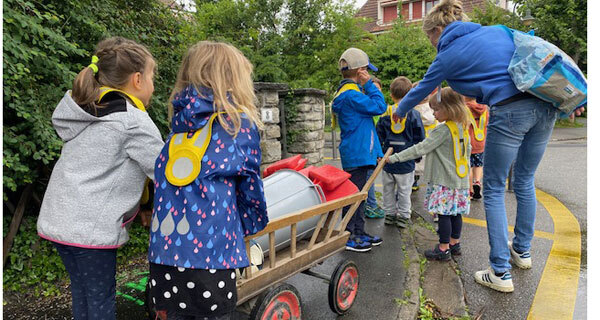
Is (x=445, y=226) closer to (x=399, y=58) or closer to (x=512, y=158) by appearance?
(x=512, y=158)

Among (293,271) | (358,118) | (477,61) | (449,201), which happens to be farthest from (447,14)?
(293,271)

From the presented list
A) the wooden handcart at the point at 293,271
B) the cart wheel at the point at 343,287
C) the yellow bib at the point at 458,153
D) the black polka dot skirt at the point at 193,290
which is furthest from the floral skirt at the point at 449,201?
the black polka dot skirt at the point at 193,290

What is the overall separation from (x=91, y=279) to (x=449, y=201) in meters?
2.82

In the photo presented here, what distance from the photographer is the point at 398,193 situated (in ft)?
15.5

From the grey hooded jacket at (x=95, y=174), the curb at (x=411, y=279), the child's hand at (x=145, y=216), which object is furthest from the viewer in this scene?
the curb at (x=411, y=279)

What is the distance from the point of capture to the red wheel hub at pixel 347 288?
2.67 meters

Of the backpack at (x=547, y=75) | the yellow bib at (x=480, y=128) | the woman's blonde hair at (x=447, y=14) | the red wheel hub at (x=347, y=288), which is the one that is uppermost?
the woman's blonde hair at (x=447, y=14)

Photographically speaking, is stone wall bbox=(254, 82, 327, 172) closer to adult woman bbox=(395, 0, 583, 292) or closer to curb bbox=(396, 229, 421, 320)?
curb bbox=(396, 229, 421, 320)

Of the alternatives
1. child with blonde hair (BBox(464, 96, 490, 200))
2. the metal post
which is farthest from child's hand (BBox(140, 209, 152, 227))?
child with blonde hair (BBox(464, 96, 490, 200))

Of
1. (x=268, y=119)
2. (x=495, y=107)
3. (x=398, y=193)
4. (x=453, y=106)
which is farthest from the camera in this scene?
(x=268, y=119)

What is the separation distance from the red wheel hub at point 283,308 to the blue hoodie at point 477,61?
Result: 75.0 inches

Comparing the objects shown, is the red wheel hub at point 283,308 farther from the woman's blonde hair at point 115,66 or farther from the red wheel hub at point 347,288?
the woman's blonde hair at point 115,66

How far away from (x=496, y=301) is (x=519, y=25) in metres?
18.8

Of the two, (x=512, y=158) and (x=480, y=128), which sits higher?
(x=480, y=128)
